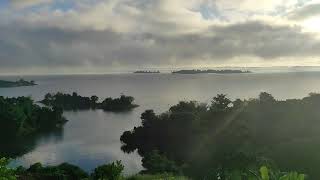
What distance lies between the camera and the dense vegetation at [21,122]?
125819mm

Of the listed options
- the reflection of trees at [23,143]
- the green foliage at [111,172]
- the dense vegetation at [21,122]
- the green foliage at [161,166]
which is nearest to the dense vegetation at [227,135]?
the green foliage at [161,166]

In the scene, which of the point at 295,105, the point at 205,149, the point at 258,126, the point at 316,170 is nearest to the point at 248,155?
the point at 316,170

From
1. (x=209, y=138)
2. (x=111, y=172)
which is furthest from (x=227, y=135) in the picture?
(x=111, y=172)

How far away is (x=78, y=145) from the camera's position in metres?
125

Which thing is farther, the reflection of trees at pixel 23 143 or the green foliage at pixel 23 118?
the green foliage at pixel 23 118

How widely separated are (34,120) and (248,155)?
374 feet

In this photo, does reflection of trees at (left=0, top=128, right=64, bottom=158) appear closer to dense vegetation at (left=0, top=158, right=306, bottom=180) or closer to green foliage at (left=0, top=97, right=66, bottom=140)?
green foliage at (left=0, top=97, right=66, bottom=140)

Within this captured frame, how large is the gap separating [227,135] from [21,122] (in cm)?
7532

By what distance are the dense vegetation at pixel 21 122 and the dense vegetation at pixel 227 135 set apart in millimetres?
31721

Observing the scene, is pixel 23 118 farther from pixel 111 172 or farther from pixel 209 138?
pixel 111 172

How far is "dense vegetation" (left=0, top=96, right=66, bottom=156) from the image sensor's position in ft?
413

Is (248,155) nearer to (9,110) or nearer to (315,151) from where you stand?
(315,151)

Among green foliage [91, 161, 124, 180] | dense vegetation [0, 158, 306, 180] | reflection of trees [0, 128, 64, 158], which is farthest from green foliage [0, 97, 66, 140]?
green foliage [91, 161, 124, 180]

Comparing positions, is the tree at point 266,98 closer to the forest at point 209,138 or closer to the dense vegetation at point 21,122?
the forest at point 209,138
